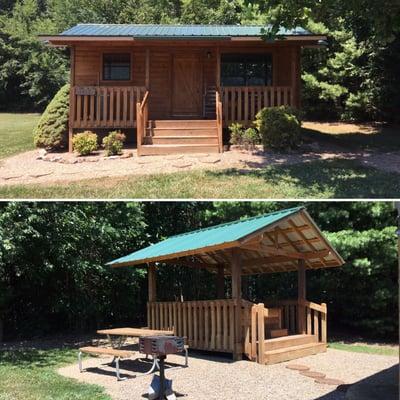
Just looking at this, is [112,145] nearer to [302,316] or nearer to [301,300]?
[301,300]

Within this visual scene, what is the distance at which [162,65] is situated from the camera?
17.5 meters

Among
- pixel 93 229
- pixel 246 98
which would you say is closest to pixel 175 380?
pixel 93 229

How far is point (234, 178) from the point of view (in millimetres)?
11234

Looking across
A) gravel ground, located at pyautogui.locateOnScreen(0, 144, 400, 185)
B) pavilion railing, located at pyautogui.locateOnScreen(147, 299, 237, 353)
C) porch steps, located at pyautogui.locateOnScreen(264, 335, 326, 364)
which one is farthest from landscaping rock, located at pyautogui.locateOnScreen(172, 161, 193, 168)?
porch steps, located at pyautogui.locateOnScreen(264, 335, 326, 364)

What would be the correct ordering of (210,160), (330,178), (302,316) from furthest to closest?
(210,160)
(302,316)
(330,178)

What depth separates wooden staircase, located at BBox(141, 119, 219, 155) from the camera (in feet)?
45.9

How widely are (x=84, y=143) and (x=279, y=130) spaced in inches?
197

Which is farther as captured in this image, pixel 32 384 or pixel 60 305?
pixel 60 305

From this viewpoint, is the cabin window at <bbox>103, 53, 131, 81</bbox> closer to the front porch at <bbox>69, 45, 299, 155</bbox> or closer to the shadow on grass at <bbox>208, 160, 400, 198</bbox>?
the front porch at <bbox>69, 45, 299, 155</bbox>

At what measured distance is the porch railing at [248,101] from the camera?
51.7 feet

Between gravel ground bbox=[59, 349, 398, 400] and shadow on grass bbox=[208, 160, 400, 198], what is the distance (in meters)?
3.01

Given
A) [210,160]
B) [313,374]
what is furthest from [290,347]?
[210,160]

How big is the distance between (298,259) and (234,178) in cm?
215

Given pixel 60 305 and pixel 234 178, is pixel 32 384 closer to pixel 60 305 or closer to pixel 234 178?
pixel 234 178
